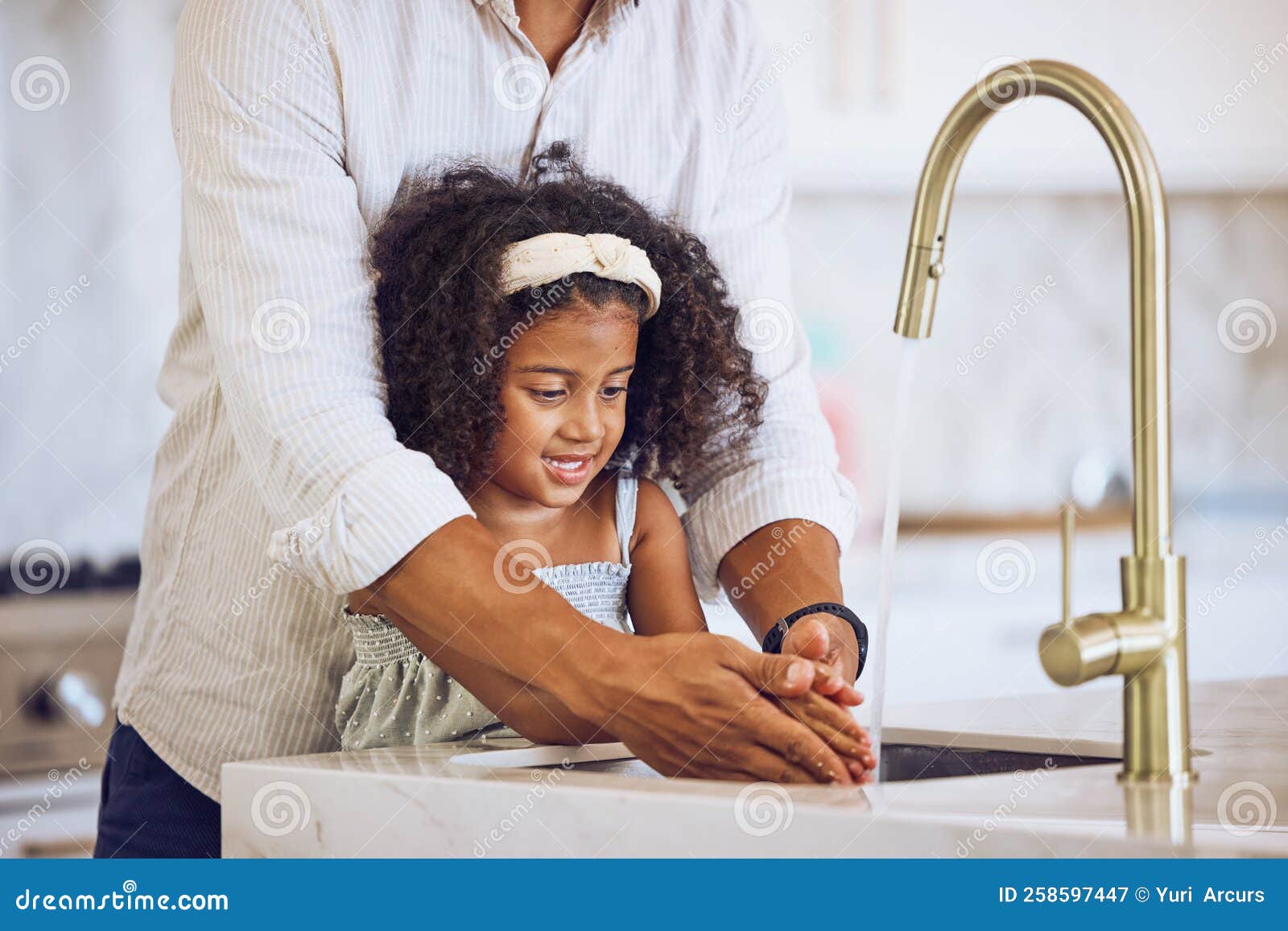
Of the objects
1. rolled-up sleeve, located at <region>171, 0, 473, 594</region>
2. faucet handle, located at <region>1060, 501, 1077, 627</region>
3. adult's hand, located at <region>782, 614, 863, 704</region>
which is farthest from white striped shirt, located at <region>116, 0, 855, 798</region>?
faucet handle, located at <region>1060, 501, 1077, 627</region>

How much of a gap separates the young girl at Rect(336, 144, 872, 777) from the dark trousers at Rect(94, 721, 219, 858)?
129 millimetres

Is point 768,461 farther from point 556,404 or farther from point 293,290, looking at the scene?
point 293,290

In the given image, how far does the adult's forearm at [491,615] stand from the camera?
32.2 inches

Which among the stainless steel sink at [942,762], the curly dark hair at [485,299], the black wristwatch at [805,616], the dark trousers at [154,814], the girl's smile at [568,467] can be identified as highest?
the curly dark hair at [485,299]

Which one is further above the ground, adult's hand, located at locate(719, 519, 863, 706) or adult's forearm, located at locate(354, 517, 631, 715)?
adult's hand, located at locate(719, 519, 863, 706)

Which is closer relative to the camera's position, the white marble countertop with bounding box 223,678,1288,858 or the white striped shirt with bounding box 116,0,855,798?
the white marble countertop with bounding box 223,678,1288,858

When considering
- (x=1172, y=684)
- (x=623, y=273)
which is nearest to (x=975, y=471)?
(x=623, y=273)

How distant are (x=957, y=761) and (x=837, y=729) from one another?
192 mm

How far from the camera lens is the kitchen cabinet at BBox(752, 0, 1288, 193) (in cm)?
277

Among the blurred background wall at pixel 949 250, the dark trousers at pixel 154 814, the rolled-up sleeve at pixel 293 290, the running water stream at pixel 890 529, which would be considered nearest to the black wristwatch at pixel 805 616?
the running water stream at pixel 890 529

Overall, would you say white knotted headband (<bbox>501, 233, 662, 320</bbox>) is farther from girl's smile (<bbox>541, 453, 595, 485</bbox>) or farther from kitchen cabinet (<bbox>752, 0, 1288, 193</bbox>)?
kitchen cabinet (<bbox>752, 0, 1288, 193</bbox>)

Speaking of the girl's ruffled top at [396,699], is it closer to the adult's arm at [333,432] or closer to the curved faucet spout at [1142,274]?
the adult's arm at [333,432]

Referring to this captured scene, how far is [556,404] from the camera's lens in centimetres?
104

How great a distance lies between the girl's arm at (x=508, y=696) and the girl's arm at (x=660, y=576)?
0.24 meters
